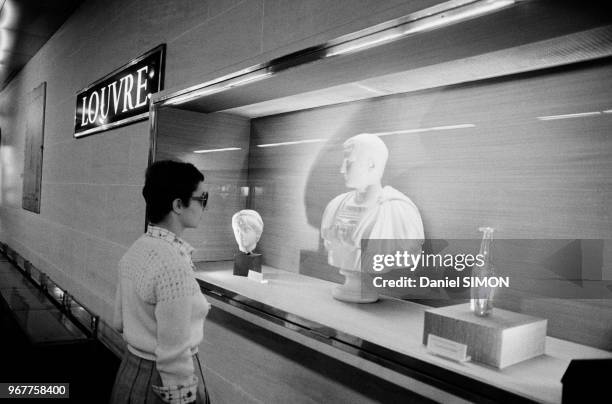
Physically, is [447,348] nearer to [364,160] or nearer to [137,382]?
[364,160]

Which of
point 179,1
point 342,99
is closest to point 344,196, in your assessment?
point 342,99

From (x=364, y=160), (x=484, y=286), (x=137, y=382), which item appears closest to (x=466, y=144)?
(x=364, y=160)

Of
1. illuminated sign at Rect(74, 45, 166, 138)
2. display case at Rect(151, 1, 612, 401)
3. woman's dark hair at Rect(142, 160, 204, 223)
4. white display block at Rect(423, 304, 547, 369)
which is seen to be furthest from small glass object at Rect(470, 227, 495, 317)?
illuminated sign at Rect(74, 45, 166, 138)

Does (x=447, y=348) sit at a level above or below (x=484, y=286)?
below

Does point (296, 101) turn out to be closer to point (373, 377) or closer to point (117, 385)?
point (373, 377)

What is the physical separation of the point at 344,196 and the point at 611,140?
92 cm

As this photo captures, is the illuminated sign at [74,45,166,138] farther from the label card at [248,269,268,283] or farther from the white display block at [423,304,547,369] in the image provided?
the white display block at [423,304,547,369]

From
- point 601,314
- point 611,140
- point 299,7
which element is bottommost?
point 601,314

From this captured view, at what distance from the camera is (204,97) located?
2.20m

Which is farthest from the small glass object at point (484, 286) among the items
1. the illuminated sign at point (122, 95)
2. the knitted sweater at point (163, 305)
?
the illuminated sign at point (122, 95)

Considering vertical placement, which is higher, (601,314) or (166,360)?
(601,314)

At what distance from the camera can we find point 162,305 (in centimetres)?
134

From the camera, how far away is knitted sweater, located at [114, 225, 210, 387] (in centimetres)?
135

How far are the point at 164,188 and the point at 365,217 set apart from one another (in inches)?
27.8
